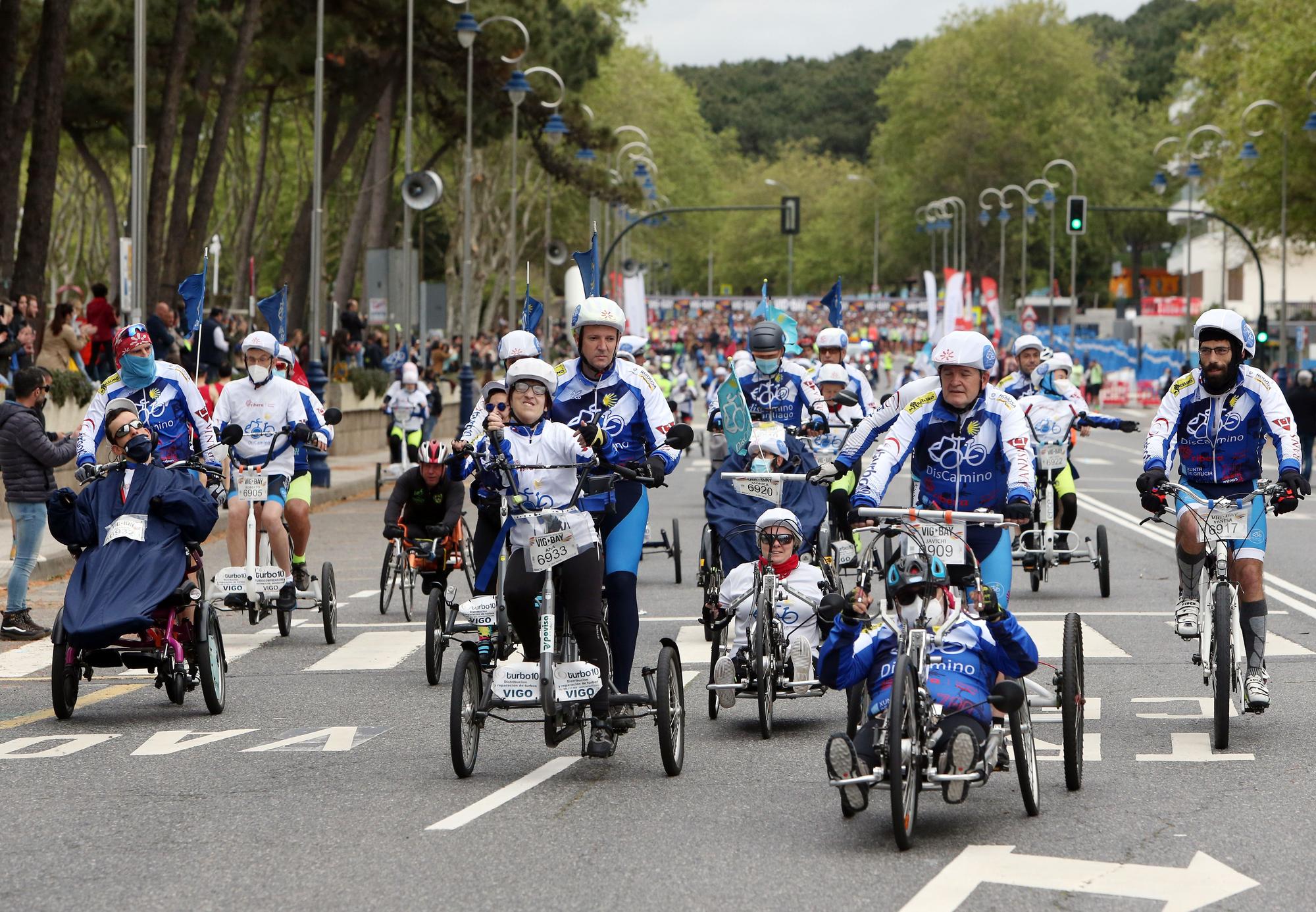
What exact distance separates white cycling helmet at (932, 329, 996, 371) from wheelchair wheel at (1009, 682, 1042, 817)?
131 centimetres

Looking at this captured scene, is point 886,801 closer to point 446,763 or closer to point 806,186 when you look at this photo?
point 446,763

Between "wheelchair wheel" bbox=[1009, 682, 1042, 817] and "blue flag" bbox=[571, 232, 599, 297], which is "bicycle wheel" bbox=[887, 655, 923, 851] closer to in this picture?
"wheelchair wheel" bbox=[1009, 682, 1042, 817]

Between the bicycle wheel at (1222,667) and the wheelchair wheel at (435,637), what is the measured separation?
406 centimetres

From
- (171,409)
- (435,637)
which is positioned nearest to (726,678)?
(435,637)

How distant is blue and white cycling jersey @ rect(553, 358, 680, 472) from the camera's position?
372 inches

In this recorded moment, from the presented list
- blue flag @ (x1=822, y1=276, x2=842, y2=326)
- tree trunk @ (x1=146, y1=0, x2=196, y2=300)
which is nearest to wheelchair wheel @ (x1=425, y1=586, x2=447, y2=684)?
blue flag @ (x1=822, y1=276, x2=842, y2=326)

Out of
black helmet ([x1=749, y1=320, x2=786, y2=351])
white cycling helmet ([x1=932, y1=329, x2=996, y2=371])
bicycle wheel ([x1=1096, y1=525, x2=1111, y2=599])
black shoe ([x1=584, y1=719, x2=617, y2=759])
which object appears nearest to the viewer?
white cycling helmet ([x1=932, y1=329, x2=996, y2=371])

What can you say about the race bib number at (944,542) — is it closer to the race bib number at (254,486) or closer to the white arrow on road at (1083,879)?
the white arrow on road at (1083,879)

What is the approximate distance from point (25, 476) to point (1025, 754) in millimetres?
7987

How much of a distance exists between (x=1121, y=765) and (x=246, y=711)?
4285 mm

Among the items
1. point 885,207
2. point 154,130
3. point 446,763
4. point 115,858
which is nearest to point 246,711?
point 446,763

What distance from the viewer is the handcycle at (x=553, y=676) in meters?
8.40

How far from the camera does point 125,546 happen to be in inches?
412

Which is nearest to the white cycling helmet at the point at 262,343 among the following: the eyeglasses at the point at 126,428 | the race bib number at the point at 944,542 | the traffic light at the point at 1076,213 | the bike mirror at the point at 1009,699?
the eyeglasses at the point at 126,428
